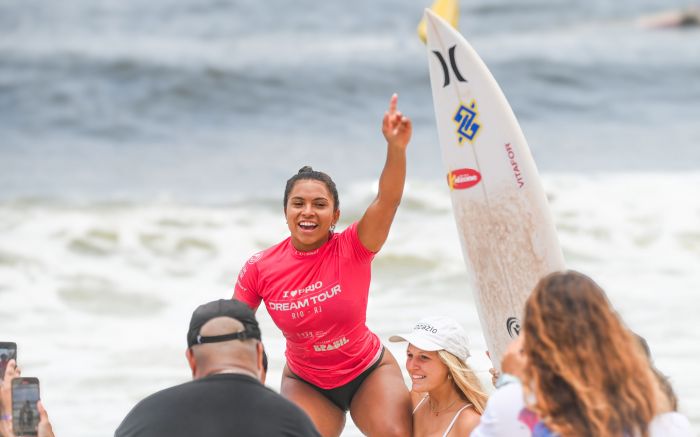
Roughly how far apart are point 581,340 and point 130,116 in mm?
16540

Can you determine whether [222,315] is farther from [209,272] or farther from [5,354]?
[209,272]

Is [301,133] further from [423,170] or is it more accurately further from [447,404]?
[447,404]

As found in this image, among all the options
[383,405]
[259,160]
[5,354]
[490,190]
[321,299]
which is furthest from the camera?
[259,160]

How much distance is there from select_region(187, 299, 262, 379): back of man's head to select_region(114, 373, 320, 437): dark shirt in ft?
0.24

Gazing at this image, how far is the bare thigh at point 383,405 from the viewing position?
4.46 metres

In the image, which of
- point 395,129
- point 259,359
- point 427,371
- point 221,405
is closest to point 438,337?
point 427,371

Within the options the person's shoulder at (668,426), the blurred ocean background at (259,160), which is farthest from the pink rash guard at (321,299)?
the blurred ocean background at (259,160)

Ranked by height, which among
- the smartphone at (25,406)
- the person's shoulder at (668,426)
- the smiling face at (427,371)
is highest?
the smartphone at (25,406)

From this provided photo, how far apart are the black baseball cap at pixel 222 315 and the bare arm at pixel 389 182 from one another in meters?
1.19

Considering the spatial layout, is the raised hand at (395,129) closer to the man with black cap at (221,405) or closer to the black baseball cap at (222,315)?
the black baseball cap at (222,315)

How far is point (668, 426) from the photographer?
8.77 ft

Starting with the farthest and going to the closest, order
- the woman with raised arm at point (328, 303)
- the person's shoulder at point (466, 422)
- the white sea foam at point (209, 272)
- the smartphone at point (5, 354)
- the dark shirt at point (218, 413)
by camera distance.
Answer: the white sea foam at point (209, 272), the woman with raised arm at point (328, 303), the person's shoulder at point (466, 422), the smartphone at point (5, 354), the dark shirt at point (218, 413)

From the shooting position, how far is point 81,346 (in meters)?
9.27

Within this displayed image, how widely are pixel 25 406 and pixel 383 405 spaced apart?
5.35ft
